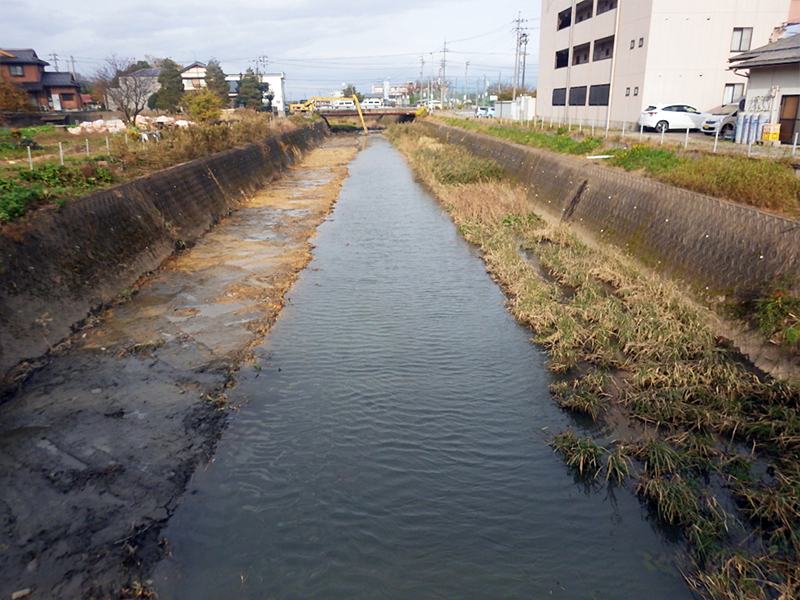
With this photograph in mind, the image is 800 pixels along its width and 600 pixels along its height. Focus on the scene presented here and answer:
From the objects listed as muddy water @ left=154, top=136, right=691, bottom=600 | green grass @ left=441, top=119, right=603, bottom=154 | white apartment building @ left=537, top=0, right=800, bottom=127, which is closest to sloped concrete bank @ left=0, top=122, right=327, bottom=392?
muddy water @ left=154, top=136, right=691, bottom=600

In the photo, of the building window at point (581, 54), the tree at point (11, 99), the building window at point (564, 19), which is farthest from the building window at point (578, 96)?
the tree at point (11, 99)

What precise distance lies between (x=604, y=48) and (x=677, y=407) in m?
37.1

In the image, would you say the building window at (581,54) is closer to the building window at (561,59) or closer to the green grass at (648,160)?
the building window at (561,59)

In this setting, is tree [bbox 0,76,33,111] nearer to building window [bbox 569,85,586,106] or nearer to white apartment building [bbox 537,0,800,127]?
white apartment building [bbox 537,0,800,127]

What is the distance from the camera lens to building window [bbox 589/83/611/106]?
36.3 m

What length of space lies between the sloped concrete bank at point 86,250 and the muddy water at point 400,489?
337 centimetres

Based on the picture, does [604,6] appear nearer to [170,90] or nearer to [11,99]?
[170,90]

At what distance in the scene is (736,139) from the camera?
20.9 metres

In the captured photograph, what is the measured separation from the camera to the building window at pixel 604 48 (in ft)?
120

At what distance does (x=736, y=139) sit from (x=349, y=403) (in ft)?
64.7

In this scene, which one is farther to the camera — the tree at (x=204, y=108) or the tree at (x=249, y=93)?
the tree at (x=249, y=93)

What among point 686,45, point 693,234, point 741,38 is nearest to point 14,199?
point 693,234

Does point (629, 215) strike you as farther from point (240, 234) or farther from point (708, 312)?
point (240, 234)

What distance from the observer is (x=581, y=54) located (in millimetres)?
43094
